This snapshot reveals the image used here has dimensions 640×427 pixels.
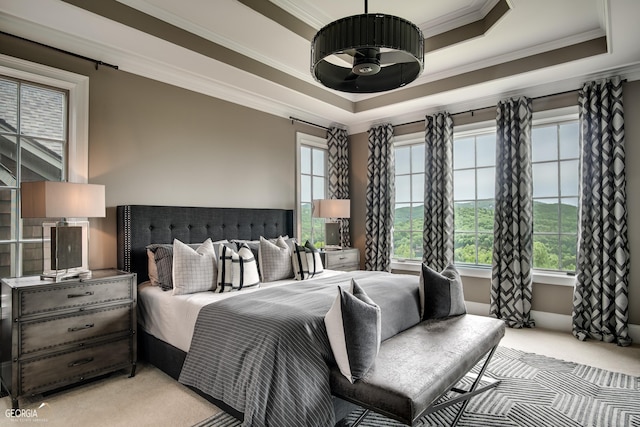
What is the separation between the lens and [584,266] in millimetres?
3682

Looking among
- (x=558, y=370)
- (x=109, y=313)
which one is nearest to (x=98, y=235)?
(x=109, y=313)

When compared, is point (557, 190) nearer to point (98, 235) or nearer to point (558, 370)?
point (558, 370)

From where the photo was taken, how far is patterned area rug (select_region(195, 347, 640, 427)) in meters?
2.19

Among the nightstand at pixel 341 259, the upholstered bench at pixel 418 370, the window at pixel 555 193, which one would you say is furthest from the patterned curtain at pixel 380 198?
the upholstered bench at pixel 418 370

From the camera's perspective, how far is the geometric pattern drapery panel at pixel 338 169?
5.39 metres

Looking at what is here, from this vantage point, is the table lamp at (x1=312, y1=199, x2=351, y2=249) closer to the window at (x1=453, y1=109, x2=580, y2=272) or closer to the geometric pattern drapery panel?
the geometric pattern drapery panel

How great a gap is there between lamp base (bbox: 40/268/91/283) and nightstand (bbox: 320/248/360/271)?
2523 millimetres

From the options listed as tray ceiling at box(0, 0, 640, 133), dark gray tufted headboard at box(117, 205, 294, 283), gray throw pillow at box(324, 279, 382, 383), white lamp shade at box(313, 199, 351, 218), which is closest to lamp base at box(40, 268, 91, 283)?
dark gray tufted headboard at box(117, 205, 294, 283)

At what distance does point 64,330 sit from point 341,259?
9.91ft

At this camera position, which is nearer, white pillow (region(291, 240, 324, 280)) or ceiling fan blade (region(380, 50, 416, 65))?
ceiling fan blade (region(380, 50, 416, 65))

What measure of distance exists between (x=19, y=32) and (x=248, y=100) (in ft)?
6.93

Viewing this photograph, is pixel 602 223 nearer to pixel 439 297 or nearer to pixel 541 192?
pixel 541 192

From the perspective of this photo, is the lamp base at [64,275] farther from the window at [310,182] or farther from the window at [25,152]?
the window at [310,182]

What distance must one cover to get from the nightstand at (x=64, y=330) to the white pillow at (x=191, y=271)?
13.3 inches
